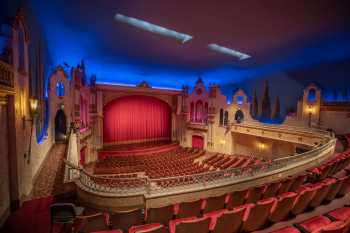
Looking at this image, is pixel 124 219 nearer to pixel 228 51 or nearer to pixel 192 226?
pixel 192 226

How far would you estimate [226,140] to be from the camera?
14.3 metres

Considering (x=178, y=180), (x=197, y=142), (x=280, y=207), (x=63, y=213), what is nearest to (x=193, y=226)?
(x=280, y=207)

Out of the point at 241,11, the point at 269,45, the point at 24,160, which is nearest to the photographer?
the point at 24,160

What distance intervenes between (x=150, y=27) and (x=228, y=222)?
6888 mm

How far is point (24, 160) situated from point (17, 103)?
141 centimetres

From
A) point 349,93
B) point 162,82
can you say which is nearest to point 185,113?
point 162,82

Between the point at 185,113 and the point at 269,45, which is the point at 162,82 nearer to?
the point at 185,113

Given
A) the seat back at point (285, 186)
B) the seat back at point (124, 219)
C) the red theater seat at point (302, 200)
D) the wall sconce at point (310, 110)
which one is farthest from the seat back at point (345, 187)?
the wall sconce at point (310, 110)

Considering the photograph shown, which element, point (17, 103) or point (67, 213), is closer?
point (67, 213)

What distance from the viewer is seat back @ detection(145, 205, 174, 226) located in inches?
113

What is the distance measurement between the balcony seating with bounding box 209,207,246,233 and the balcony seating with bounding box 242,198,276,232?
103mm

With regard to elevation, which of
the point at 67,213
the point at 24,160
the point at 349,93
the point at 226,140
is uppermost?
the point at 349,93

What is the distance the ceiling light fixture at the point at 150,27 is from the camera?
577cm

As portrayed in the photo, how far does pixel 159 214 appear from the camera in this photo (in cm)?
294
